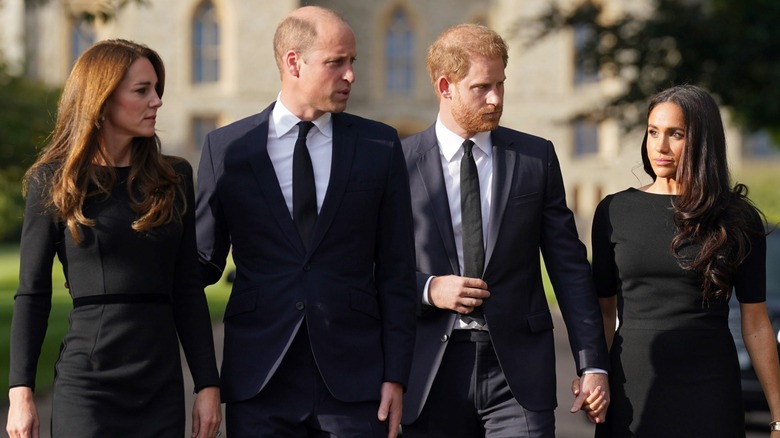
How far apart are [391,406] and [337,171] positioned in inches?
34.0

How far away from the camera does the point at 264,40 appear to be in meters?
48.6

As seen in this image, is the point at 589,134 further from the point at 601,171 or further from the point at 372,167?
the point at 372,167

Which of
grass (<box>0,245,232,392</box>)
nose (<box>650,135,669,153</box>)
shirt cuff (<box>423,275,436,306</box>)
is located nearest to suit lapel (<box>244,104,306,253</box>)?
shirt cuff (<box>423,275,436,306</box>)

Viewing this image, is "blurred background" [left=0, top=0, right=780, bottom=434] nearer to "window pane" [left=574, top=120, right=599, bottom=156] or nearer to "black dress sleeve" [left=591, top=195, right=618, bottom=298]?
"window pane" [left=574, top=120, right=599, bottom=156]

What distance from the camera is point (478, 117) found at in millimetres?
5496

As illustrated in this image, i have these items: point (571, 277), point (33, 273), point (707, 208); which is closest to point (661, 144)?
point (707, 208)

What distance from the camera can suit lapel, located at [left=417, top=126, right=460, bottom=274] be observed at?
18.0 ft

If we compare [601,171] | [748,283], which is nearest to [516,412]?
[748,283]

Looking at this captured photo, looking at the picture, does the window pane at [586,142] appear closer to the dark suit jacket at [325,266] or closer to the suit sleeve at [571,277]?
the suit sleeve at [571,277]

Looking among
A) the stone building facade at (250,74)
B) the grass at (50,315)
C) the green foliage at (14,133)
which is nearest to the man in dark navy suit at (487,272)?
the grass at (50,315)

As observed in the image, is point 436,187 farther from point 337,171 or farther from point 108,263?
point 108,263

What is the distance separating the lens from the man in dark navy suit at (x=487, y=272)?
5.38 meters

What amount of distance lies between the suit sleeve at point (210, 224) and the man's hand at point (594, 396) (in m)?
1.46

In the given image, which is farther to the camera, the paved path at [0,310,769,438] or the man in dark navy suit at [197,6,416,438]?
the paved path at [0,310,769,438]
